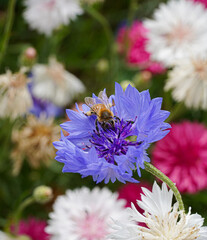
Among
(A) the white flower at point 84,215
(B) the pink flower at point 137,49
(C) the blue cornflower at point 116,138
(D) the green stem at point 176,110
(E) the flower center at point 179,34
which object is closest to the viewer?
(C) the blue cornflower at point 116,138

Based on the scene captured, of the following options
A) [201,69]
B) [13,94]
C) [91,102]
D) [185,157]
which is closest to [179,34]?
[201,69]

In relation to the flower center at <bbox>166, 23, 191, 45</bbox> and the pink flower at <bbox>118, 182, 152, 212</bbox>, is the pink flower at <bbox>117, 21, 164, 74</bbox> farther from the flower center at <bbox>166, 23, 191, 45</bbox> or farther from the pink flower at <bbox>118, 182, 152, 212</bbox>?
the pink flower at <bbox>118, 182, 152, 212</bbox>

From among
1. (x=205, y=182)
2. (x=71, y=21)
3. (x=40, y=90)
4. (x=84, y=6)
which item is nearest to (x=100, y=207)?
(x=205, y=182)

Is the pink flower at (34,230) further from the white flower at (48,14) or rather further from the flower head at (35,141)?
the white flower at (48,14)

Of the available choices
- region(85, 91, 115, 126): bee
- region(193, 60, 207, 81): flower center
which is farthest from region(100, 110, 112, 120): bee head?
region(193, 60, 207, 81): flower center

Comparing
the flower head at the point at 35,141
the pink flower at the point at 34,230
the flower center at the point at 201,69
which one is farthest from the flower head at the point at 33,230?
the flower center at the point at 201,69

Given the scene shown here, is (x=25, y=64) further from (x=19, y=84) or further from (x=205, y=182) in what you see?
(x=205, y=182)

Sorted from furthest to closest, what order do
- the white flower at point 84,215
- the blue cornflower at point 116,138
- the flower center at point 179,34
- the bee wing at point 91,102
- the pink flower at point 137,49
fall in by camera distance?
the pink flower at point 137,49 < the flower center at point 179,34 < the white flower at point 84,215 < the bee wing at point 91,102 < the blue cornflower at point 116,138
